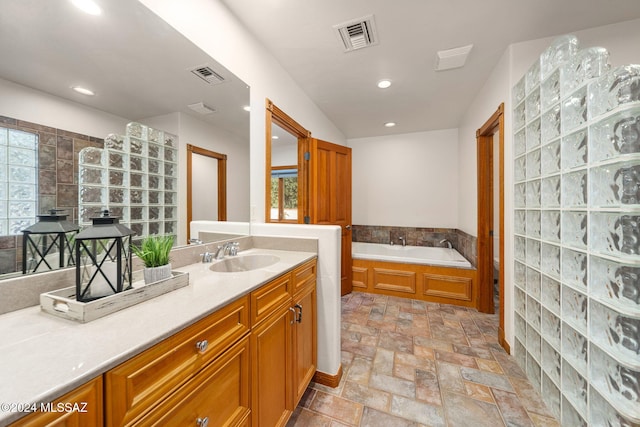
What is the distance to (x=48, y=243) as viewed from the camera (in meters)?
0.84

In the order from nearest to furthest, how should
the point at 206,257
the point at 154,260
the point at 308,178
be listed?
the point at 154,260 → the point at 206,257 → the point at 308,178

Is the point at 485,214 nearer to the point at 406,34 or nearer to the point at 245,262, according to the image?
the point at 406,34

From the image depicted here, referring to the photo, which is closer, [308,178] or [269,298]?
[269,298]

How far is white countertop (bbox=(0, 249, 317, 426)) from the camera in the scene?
1.47ft

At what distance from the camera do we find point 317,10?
1.58 metres

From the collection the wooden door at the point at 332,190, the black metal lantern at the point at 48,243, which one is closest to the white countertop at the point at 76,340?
the black metal lantern at the point at 48,243

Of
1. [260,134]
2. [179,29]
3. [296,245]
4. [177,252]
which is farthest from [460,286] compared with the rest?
[179,29]

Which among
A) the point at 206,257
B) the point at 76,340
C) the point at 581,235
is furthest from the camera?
the point at 206,257

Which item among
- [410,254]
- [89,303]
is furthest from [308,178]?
[89,303]

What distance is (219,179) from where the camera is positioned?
166cm

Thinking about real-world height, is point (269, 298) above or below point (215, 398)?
above

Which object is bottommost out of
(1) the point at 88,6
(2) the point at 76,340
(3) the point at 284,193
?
(2) the point at 76,340

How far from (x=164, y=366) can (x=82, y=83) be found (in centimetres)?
109

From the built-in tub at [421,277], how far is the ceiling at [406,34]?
6.73 feet
